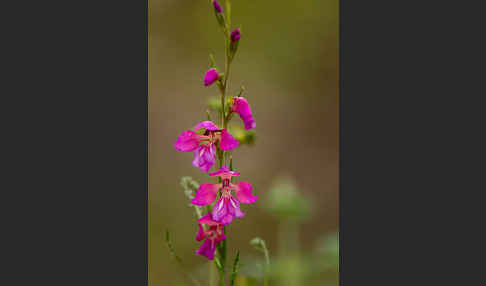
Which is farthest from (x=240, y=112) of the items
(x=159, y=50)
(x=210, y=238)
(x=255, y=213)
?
(x=159, y=50)

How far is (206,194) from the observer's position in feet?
3.90

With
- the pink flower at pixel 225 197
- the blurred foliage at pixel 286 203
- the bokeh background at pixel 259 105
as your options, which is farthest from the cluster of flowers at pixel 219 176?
the bokeh background at pixel 259 105

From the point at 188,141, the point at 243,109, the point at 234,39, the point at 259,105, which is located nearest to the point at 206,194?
the point at 188,141

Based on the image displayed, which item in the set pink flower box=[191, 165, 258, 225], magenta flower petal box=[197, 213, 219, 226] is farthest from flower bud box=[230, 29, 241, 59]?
magenta flower petal box=[197, 213, 219, 226]

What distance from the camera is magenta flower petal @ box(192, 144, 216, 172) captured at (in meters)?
1.19

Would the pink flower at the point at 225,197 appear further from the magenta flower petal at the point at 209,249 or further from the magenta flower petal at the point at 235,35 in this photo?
the magenta flower petal at the point at 235,35

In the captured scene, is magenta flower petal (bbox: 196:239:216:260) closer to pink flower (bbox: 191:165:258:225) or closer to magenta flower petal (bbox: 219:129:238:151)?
pink flower (bbox: 191:165:258:225)

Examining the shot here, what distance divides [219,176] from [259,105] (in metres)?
2.00

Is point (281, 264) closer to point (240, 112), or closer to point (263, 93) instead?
point (240, 112)

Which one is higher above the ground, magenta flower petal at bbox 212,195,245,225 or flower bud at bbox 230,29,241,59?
flower bud at bbox 230,29,241,59

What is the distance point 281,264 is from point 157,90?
1.66m

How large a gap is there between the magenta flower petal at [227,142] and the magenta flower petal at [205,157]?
3cm

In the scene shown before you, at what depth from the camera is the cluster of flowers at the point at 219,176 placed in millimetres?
1169

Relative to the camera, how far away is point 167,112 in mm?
3061
